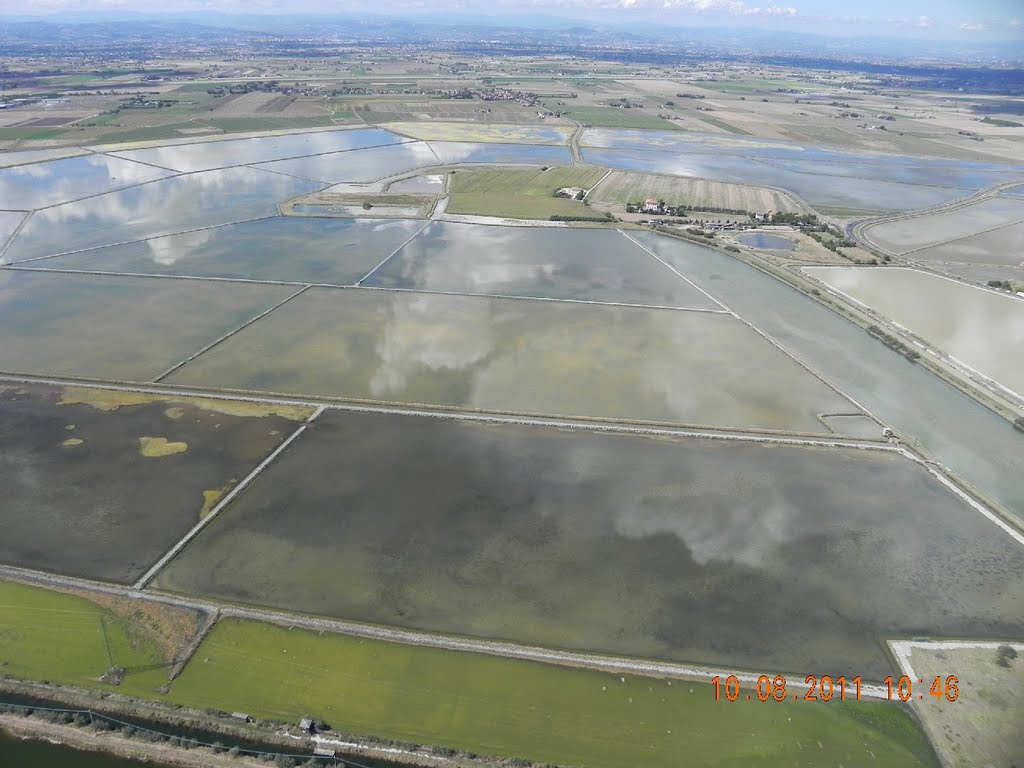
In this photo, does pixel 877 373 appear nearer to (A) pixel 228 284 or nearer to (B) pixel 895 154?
(A) pixel 228 284

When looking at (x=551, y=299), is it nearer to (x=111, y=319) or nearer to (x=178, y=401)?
(x=178, y=401)

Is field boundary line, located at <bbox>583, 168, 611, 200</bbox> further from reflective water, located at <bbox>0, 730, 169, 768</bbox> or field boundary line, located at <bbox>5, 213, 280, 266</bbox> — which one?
reflective water, located at <bbox>0, 730, 169, 768</bbox>

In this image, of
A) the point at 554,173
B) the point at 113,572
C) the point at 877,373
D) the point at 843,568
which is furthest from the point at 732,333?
the point at 554,173

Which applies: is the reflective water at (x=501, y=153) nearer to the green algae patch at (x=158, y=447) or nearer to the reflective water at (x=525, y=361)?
the reflective water at (x=525, y=361)

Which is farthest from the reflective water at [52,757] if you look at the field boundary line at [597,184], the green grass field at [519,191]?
the field boundary line at [597,184]

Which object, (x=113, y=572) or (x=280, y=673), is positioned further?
(x=113, y=572)
